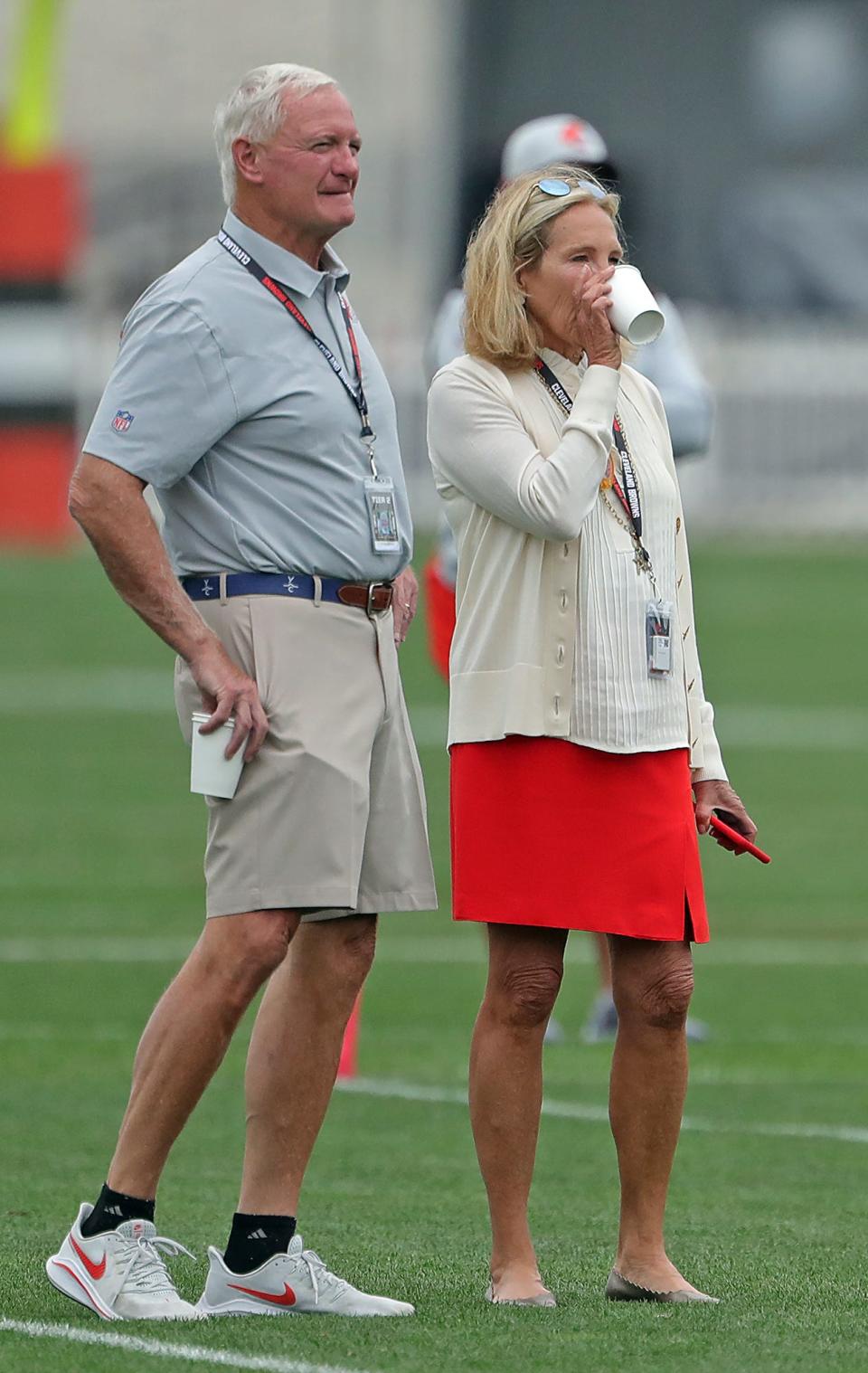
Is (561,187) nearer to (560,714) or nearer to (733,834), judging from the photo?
(560,714)

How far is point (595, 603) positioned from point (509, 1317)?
1341 mm

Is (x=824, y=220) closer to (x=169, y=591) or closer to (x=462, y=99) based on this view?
(x=462, y=99)

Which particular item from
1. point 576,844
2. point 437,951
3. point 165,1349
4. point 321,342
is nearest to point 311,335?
point 321,342

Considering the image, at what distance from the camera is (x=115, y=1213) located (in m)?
5.34

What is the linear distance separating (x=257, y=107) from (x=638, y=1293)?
239 centimetres

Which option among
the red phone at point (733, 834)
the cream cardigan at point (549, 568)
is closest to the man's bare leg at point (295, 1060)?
the cream cardigan at point (549, 568)

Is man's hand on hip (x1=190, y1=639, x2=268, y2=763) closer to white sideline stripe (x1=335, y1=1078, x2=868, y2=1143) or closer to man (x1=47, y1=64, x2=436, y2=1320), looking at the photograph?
man (x1=47, y1=64, x2=436, y2=1320)

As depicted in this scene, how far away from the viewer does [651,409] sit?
18.6 ft

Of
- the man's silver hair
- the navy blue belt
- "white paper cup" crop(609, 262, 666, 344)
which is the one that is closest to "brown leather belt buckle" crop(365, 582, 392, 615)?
the navy blue belt

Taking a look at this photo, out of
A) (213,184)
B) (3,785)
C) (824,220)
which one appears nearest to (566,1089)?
(3,785)

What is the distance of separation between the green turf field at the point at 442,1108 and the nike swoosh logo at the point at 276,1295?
115mm

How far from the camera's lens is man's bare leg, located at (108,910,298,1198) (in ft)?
17.5

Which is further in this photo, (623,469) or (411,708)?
(411,708)

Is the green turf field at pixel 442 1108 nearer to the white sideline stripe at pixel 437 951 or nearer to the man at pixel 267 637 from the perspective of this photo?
the white sideline stripe at pixel 437 951
